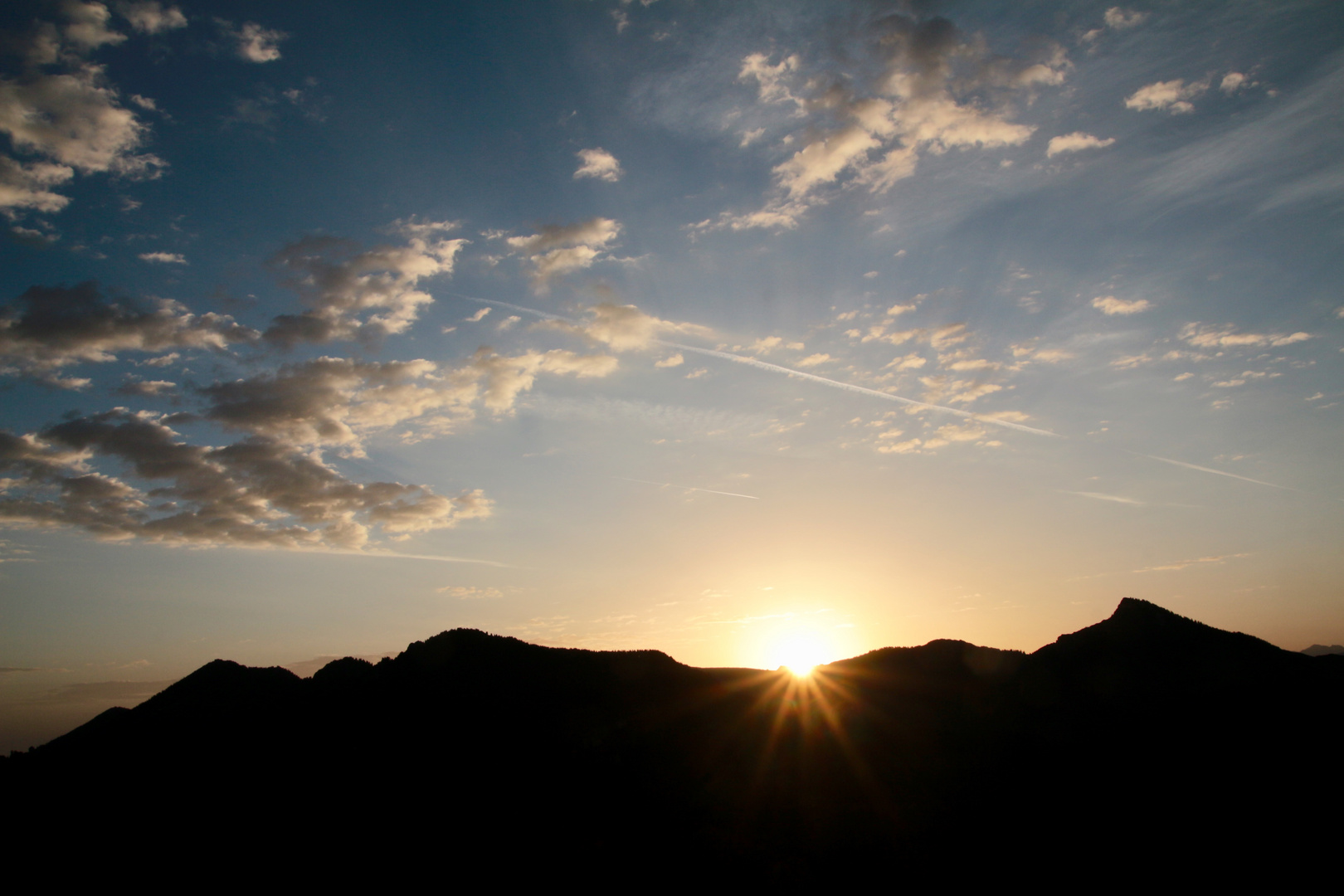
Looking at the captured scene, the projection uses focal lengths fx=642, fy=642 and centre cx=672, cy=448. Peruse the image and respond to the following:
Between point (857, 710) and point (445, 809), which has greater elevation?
point (857, 710)

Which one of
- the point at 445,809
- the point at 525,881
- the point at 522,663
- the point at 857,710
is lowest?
the point at 525,881

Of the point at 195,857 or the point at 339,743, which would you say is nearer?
the point at 195,857

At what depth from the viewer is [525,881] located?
30.8 m

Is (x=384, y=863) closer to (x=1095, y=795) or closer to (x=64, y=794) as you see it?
(x=64, y=794)

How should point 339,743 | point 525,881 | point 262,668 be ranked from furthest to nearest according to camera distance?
point 262,668 < point 339,743 < point 525,881

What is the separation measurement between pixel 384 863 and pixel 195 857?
1003cm

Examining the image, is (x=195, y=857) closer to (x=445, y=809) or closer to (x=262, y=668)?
(x=445, y=809)

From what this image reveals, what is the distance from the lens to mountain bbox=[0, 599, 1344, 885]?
1264 inches

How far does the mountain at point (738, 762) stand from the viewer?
32.1 meters

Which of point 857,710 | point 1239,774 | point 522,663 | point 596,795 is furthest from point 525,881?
point 1239,774

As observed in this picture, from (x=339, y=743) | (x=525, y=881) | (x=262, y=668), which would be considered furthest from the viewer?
(x=262, y=668)

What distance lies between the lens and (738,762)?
1511 inches

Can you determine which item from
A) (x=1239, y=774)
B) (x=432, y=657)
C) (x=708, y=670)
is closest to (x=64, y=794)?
(x=432, y=657)

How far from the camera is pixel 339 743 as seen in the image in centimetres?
3869
